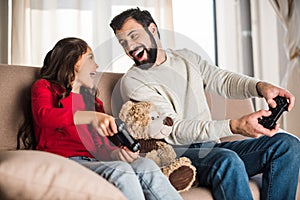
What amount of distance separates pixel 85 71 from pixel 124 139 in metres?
0.34

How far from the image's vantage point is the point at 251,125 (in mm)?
1449

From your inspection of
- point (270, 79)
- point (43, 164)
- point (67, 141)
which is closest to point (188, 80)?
point (67, 141)

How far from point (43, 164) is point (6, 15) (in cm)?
211

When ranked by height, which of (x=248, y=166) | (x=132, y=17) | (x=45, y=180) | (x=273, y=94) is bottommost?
(x=248, y=166)

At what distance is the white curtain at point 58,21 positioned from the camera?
2828mm

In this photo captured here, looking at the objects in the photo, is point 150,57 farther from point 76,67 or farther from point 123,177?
point 123,177

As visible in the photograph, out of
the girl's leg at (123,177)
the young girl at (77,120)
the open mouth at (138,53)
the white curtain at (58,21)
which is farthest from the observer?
the white curtain at (58,21)

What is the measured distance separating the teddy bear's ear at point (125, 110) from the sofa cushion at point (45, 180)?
49cm

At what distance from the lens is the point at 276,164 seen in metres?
1.51

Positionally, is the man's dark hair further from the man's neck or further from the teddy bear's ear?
the teddy bear's ear

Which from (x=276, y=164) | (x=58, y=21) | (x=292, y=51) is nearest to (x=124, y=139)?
(x=276, y=164)

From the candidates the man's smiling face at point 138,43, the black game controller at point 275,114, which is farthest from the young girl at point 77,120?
the black game controller at point 275,114

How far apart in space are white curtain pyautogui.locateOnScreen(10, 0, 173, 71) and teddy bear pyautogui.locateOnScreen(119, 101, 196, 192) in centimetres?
143

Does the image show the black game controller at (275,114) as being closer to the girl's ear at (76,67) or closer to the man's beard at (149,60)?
the man's beard at (149,60)
